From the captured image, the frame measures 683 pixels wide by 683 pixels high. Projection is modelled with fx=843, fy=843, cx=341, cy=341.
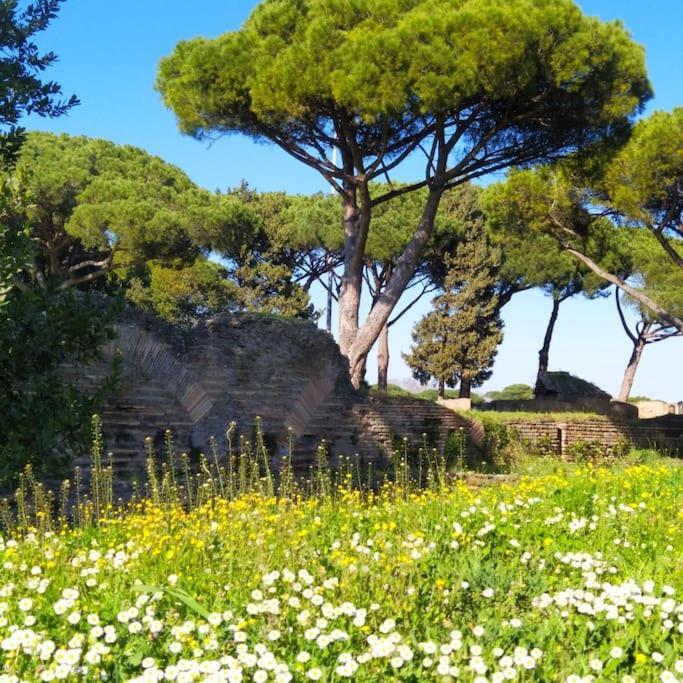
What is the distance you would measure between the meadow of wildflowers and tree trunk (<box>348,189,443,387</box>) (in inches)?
353

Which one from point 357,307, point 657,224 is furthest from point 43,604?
point 657,224

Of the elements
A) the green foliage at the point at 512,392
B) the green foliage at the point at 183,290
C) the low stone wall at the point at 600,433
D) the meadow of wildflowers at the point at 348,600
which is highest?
the green foliage at the point at 183,290

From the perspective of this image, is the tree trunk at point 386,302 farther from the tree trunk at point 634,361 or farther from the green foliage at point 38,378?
the tree trunk at point 634,361

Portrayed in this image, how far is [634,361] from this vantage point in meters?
29.0

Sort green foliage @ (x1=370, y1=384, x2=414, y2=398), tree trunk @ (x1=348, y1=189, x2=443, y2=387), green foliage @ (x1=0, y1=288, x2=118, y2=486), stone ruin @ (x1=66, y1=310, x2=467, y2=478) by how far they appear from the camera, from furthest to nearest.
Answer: tree trunk @ (x1=348, y1=189, x2=443, y2=387), green foliage @ (x1=370, y1=384, x2=414, y2=398), stone ruin @ (x1=66, y1=310, x2=467, y2=478), green foliage @ (x1=0, y1=288, x2=118, y2=486)

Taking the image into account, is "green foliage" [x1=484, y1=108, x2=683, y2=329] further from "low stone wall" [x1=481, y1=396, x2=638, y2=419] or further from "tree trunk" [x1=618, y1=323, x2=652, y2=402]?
"tree trunk" [x1=618, y1=323, x2=652, y2=402]

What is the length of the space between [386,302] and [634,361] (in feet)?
55.8

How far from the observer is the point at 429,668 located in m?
3.09

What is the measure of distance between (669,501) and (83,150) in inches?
784

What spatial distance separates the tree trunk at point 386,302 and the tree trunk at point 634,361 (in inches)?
642

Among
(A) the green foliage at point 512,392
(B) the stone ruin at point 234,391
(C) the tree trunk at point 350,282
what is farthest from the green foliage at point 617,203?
(A) the green foliage at point 512,392

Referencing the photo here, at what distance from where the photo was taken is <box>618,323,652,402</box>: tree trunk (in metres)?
28.9

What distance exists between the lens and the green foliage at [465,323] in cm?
2606

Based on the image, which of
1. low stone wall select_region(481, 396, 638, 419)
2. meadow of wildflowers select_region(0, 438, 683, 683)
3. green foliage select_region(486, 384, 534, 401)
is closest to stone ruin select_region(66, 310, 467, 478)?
meadow of wildflowers select_region(0, 438, 683, 683)
